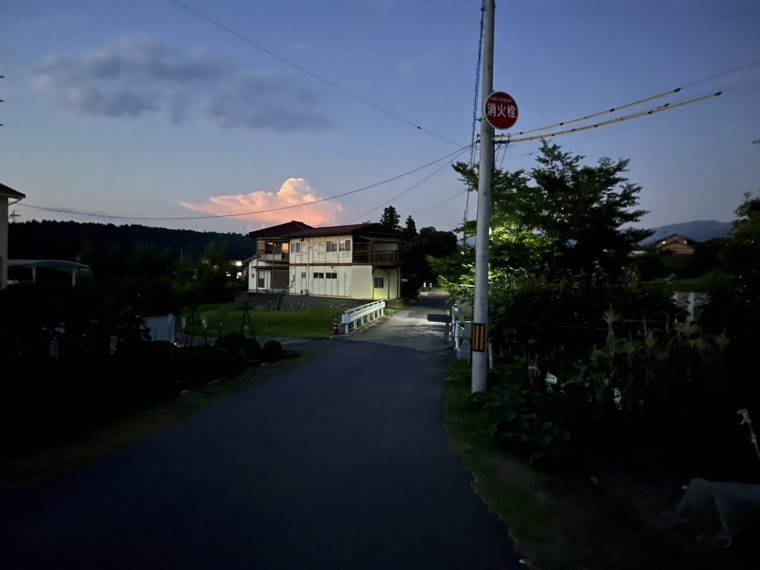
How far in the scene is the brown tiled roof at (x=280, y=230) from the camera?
151 ft

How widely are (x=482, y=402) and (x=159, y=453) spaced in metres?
4.69

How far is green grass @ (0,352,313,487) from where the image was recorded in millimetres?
4930

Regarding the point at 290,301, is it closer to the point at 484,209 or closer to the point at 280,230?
the point at 280,230

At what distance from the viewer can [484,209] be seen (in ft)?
27.2

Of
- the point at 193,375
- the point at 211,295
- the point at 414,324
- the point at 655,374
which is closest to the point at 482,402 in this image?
the point at 655,374

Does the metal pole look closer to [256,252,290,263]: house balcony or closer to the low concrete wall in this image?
the low concrete wall

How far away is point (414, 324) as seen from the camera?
77.8ft

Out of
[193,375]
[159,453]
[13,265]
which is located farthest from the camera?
[13,265]

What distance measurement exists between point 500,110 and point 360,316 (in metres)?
15.1

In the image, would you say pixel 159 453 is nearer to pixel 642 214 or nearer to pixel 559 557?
pixel 559 557

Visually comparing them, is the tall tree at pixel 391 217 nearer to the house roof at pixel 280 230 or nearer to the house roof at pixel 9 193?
the house roof at pixel 280 230

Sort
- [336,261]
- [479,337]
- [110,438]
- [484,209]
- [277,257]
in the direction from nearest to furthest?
[110,438], [479,337], [484,209], [336,261], [277,257]

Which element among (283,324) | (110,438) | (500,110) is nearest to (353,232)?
(283,324)

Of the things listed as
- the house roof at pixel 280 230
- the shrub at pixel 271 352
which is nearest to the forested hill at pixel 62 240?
the house roof at pixel 280 230
